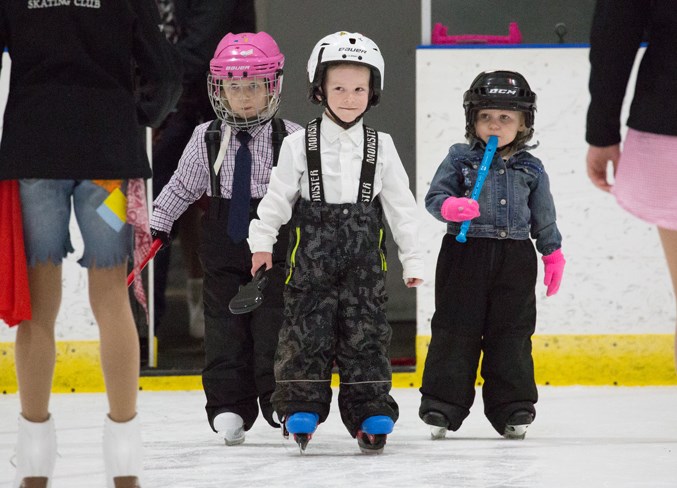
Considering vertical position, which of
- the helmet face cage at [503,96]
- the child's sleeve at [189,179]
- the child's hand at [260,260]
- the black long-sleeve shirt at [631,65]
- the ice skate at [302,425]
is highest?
the black long-sleeve shirt at [631,65]

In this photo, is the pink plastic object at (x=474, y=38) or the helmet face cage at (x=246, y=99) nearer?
the helmet face cage at (x=246, y=99)

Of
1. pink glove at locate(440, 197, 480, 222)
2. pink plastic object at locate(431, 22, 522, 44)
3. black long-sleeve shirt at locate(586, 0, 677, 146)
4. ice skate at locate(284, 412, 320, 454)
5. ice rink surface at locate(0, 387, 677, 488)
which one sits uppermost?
black long-sleeve shirt at locate(586, 0, 677, 146)

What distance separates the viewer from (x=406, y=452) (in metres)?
3.88

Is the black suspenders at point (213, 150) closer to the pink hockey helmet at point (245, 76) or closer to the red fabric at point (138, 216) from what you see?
the pink hockey helmet at point (245, 76)

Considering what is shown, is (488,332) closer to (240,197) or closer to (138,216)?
(240,197)

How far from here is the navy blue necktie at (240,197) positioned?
4090 mm

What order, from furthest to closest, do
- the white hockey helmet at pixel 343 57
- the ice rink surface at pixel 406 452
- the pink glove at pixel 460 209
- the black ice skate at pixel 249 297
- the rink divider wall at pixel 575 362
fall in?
the rink divider wall at pixel 575 362
the pink glove at pixel 460 209
the white hockey helmet at pixel 343 57
the black ice skate at pixel 249 297
the ice rink surface at pixel 406 452

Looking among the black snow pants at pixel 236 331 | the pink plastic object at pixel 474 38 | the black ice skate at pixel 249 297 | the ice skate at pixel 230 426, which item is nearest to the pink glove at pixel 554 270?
the black snow pants at pixel 236 331

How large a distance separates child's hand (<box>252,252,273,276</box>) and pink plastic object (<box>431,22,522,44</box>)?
192 cm

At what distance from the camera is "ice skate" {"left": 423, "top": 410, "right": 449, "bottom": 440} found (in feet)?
13.5

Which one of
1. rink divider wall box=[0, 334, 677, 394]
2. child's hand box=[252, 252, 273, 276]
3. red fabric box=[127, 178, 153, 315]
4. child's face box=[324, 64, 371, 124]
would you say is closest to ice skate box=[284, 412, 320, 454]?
child's hand box=[252, 252, 273, 276]

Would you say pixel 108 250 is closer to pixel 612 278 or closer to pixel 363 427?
pixel 363 427

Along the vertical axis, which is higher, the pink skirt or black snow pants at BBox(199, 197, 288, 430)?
the pink skirt

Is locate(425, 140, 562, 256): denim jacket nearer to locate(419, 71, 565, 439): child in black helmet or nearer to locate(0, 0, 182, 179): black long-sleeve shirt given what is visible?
locate(419, 71, 565, 439): child in black helmet
